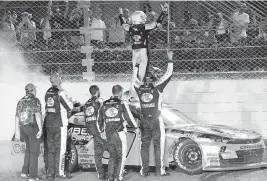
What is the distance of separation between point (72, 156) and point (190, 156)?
212 cm

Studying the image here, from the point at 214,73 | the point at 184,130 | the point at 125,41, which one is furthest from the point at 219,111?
the point at 184,130

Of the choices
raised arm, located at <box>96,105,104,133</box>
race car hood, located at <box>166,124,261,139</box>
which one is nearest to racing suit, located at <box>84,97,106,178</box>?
raised arm, located at <box>96,105,104,133</box>

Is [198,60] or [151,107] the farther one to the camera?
[198,60]

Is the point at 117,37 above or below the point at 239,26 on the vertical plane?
below

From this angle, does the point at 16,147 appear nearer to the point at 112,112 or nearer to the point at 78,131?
the point at 78,131

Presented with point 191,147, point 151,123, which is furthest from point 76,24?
point 191,147

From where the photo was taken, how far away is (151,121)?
1024 centimetres

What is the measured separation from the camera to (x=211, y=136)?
1008 centimetres

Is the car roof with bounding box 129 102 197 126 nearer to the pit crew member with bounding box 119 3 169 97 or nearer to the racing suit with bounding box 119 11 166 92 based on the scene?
the pit crew member with bounding box 119 3 169 97

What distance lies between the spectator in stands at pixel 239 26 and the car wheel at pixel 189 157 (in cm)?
459

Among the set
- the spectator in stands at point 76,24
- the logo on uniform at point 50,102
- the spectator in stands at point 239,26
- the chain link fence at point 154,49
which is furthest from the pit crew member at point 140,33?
the spectator in stands at point 239,26

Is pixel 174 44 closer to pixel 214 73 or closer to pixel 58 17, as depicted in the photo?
pixel 214 73

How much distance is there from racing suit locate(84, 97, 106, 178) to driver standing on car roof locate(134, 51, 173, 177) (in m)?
0.71

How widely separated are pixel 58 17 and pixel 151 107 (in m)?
5.54
